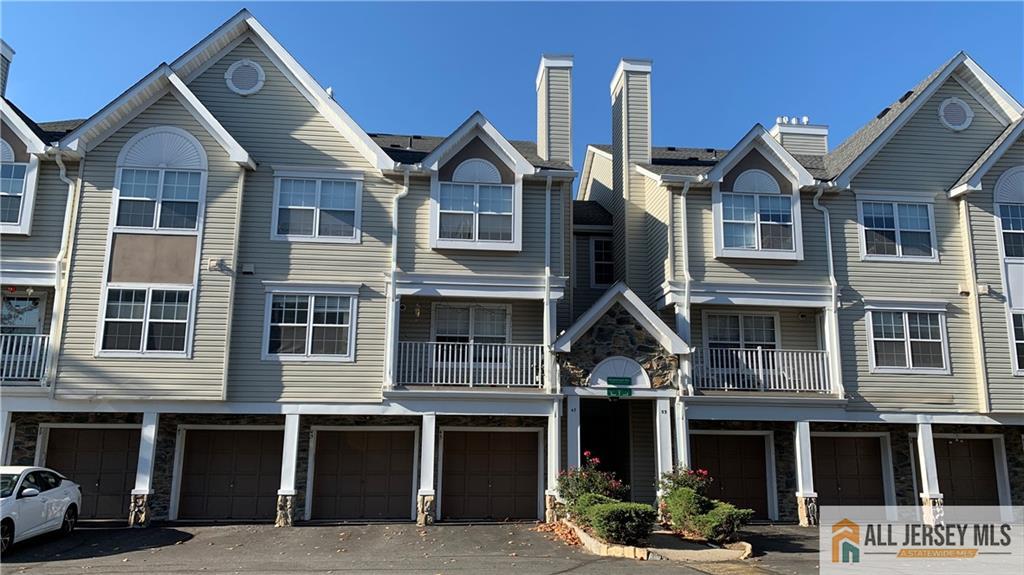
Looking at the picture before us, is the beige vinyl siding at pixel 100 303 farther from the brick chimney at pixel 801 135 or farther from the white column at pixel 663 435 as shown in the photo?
the brick chimney at pixel 801 135

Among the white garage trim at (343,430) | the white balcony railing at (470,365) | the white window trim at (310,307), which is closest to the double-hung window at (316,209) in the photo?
the white window trim at (310,307)

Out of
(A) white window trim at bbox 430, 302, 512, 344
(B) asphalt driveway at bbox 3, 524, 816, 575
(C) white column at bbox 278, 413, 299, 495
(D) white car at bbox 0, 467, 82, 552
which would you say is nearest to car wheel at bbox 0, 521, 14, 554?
(D) white car at bbox 0, 467, 82, 552

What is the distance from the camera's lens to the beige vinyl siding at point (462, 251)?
678 inches

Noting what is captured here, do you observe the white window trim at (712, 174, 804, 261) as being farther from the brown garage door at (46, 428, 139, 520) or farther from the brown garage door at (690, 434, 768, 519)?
the brown garage door at (46, 428, 139, 520)

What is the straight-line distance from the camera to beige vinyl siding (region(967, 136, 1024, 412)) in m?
17.4

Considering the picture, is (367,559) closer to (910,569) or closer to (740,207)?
(910,569)

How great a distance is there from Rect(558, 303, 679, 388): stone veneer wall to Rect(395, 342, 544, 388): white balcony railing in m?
0.79

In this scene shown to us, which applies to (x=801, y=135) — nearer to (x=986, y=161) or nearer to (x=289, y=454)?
(x=986, y=161)

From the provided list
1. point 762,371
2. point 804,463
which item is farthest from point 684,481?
point 762,371

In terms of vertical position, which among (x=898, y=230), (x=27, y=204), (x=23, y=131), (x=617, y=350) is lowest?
(x=617, y=350)

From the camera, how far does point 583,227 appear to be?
21.1 meters

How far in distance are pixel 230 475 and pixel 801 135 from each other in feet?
64.4

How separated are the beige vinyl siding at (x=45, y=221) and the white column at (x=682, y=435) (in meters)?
14.3

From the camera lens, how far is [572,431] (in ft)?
53.9
